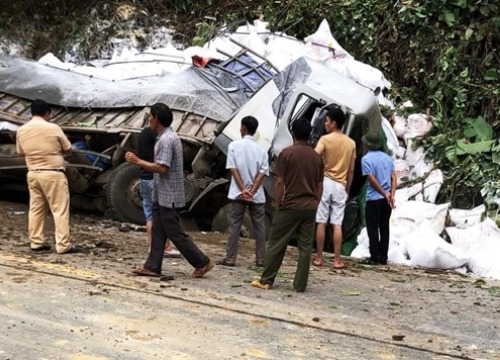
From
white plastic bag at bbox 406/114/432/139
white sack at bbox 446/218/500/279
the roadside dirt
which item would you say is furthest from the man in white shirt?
white plastic bag at bbox 406/114/432/139

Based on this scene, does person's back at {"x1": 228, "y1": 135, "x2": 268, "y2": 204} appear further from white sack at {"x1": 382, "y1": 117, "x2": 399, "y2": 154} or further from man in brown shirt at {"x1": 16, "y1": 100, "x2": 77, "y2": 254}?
white sack at {"x1": 382, "y1": 117, "x2": 399, "y2": 154}

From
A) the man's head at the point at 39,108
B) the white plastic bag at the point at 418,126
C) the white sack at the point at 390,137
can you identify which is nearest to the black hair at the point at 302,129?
the man's head at the point at 39,108

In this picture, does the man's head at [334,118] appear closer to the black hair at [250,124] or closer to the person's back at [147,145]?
the black hair at [250,124]

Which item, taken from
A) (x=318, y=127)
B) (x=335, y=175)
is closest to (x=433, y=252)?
(x=335, y=175)

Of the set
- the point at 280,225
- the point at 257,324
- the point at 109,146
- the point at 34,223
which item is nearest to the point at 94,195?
the point at 109,146

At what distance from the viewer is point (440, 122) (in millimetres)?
10883

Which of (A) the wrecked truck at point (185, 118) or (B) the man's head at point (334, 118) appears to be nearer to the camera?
(B) the man's head at point (334, 118)

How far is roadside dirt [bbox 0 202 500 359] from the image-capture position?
202 inches

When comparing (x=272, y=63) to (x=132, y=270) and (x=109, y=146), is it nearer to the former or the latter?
(x=109, y=146)

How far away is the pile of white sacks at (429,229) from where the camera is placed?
7.90 m

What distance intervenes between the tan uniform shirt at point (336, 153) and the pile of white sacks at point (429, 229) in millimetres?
1517

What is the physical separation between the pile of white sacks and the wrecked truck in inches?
32.3

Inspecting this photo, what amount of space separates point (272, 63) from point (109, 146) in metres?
3.04

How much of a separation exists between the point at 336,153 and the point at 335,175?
0.24 m
